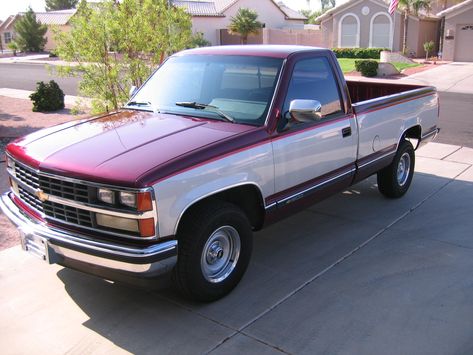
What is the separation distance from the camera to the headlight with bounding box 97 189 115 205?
3487 millimetres

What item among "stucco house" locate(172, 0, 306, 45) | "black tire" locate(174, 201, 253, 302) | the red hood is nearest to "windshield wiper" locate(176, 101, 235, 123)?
the red hood

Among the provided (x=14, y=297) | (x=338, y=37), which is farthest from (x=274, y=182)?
(x=338, y=37)

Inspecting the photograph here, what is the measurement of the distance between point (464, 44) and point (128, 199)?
1370 inches

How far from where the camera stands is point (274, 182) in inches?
174

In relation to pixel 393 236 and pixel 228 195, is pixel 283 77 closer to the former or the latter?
pixel 228 195

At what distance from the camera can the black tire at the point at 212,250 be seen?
377 cm

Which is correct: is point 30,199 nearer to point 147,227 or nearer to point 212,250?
point 147,227

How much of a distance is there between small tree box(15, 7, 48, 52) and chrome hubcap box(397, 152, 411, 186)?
181 feet

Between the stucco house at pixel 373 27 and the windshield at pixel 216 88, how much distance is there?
3533cm

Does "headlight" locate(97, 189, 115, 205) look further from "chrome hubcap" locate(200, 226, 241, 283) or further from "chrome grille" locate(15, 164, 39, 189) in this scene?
"chrome hubcap" locate(200, 226, 241, 283)

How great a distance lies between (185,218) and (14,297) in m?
1.72

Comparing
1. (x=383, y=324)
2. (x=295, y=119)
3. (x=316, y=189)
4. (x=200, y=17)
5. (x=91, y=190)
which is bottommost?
(x=383, y=324)

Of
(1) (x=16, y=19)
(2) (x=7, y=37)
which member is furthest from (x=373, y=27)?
(2) (x=7, y=37)

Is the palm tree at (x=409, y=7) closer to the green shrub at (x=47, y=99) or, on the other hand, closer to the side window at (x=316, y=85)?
the green shrub at (x=47, y=99)
